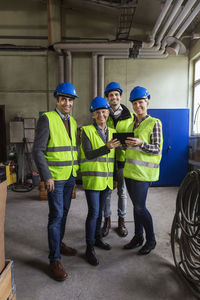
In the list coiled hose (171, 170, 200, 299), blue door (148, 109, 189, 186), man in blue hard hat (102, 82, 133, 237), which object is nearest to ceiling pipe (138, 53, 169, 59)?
blue door (148, 109, 189, 186)

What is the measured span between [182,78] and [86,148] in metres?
4.89

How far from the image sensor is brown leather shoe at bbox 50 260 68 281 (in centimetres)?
189

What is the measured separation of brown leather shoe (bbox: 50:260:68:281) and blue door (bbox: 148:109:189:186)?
156 inches

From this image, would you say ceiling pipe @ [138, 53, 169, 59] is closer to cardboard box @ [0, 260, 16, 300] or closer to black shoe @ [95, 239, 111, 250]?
black shoe @ [95, 239, 111, 250]

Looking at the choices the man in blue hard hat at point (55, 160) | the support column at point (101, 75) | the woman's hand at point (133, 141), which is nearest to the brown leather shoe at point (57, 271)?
the man in blue hard hat at point (55, 160)

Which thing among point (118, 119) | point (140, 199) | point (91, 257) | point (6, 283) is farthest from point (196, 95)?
point (6, 283)

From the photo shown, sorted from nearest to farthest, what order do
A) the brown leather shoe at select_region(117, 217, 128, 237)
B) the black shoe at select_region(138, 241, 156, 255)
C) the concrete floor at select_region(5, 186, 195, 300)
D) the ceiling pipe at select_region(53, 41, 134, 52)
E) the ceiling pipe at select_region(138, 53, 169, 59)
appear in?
the concrete floor at select_region(5, 186, 195, 300), the black shoe at select_region(138, 241, 156, 255), the brown leather shoe at select_region(117, 217, 128, 237), the ceiling pipe at select_region(53, 41, 134, 52), the ceiling pipe at select_region(138, 53, 169, 59)

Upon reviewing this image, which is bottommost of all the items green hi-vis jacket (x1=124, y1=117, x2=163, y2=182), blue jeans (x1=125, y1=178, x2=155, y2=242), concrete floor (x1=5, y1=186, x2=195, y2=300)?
concrete floor (x1=5, y1=186, x2=195, y2=300)

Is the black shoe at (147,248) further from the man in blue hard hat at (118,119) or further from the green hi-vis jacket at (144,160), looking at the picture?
the green hi-vis jacket at (144,160)

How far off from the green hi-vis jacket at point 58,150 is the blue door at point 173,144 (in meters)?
3.79

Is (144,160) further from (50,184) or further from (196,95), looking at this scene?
(196,95)

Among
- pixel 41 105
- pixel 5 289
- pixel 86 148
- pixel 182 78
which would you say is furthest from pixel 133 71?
pixel 5 289

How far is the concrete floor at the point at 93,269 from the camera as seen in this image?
1744 millimetres

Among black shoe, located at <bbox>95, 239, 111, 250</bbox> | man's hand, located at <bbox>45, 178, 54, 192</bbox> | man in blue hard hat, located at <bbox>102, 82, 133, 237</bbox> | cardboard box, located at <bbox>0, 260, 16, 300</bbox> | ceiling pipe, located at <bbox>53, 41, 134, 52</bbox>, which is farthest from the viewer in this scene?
ceiling pipe, located at <bbox>53, 41, 134, 52</bbox>
